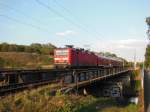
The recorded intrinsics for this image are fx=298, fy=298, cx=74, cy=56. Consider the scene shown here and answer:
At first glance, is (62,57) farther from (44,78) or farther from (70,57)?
(44,78)

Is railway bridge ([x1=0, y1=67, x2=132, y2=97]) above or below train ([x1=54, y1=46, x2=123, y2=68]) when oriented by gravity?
below

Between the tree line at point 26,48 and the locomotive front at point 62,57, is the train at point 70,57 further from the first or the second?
the tree line at point 26,48

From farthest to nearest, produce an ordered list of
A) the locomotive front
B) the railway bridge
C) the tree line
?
the tree line, the locomotive front, the railway bridge

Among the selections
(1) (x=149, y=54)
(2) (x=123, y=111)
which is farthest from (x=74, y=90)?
(1) (x=149, y=54)

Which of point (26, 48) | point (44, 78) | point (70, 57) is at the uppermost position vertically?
point (26, 48)

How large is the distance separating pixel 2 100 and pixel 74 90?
9.21 metres

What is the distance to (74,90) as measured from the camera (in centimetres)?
1994

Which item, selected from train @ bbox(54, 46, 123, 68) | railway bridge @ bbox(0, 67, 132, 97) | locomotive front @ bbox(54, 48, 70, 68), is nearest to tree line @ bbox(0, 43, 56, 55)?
train @ bbox(54, 46, 123, 68)

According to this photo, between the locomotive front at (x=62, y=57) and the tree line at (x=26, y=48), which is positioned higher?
the tree line at (x=26, y=48)

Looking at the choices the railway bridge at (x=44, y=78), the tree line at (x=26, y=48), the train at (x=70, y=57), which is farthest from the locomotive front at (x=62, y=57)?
the tree line at (x=26, y=48)

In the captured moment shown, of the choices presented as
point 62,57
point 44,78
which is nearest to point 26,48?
point 62,57

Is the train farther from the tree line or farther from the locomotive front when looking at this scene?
the tree line

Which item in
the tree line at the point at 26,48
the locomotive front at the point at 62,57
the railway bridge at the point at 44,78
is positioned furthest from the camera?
the tree line at the point at 26,48

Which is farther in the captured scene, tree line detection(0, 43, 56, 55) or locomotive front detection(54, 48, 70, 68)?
tree line detection(0, 43, 56, 55)
